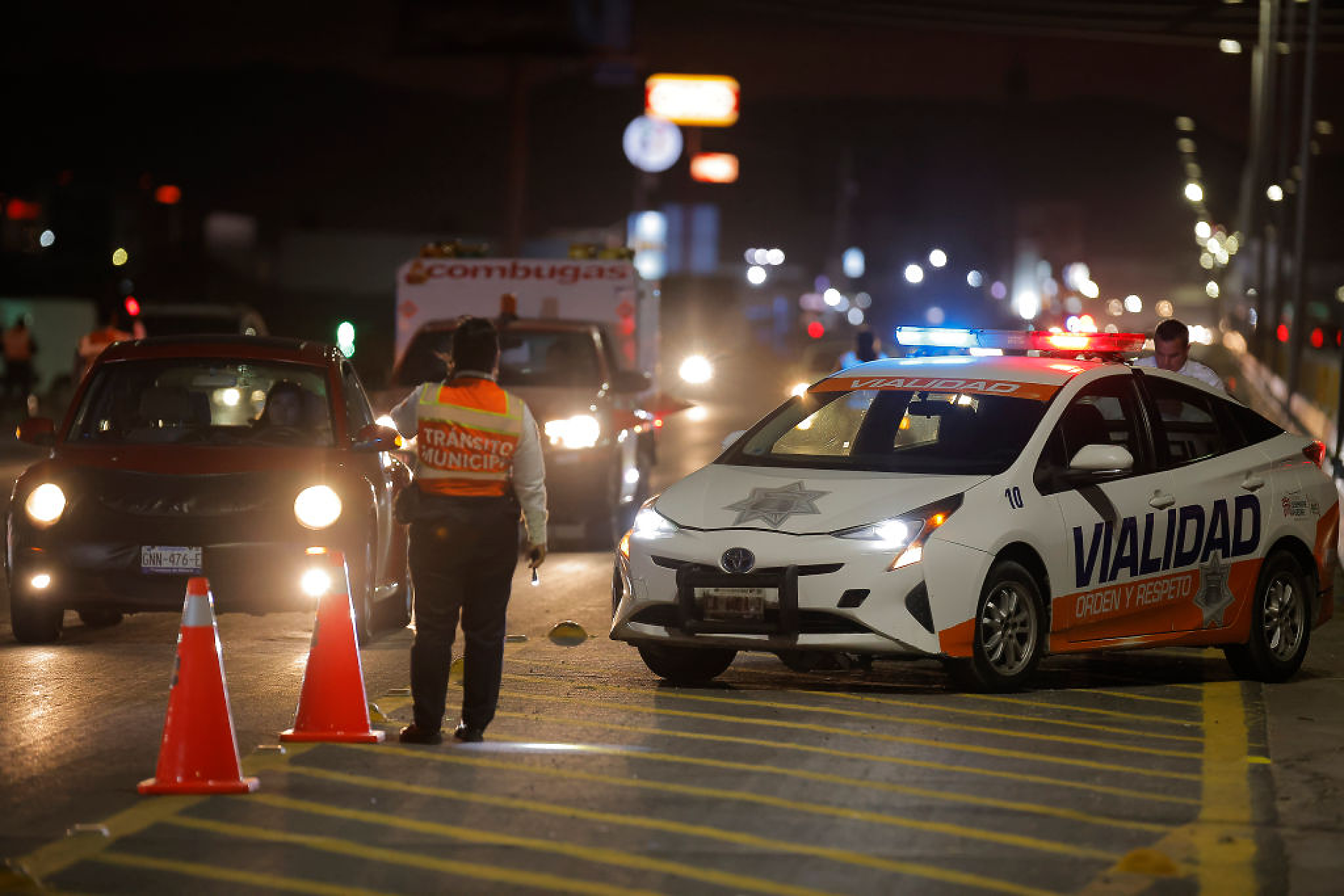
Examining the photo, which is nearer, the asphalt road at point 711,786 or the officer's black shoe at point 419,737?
the asphalt road at point 711,786

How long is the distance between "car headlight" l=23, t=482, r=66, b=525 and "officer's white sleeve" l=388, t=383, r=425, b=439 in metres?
3.02

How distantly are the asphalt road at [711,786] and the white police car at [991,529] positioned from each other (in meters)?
0.30

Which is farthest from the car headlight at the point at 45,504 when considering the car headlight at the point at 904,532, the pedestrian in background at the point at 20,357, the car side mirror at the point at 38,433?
the pedestrian in background at the point at 20,357

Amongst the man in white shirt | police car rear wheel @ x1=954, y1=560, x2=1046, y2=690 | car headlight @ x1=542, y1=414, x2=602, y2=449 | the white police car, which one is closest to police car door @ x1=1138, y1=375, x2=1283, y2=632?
the white police car

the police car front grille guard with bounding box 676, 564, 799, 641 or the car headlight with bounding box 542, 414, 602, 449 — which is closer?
the police car front grille guard with bounding box 676, 564, 799, 641

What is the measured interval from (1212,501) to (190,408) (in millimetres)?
5328

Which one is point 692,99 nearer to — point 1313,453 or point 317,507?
point 1313,453

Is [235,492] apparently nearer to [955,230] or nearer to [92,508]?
[92,508]

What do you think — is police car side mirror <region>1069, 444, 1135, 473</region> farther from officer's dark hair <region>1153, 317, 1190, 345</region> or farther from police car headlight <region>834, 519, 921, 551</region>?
officer's dark hair <region>1153, 317, 1190, 345</region>

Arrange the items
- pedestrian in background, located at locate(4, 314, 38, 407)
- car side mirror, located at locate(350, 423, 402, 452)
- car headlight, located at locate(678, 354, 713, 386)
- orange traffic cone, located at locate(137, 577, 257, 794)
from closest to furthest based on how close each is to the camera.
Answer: orange traffic cone, located at locate(137, 577, 257, 794)
car side mirror, located at locate(350, 423, 402, 452)
car headlight, located at locate(678, 354, 713, 386)
pedestrian in background, located at locate(4, 314, 38, 407)

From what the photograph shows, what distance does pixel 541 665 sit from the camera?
37.2 feet

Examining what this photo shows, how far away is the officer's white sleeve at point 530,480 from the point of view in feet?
29.7

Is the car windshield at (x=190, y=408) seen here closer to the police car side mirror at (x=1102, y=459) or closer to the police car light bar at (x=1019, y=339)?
the police car light bar at (x=1019, y=339)

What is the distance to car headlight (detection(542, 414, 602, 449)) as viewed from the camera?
18297 mm
